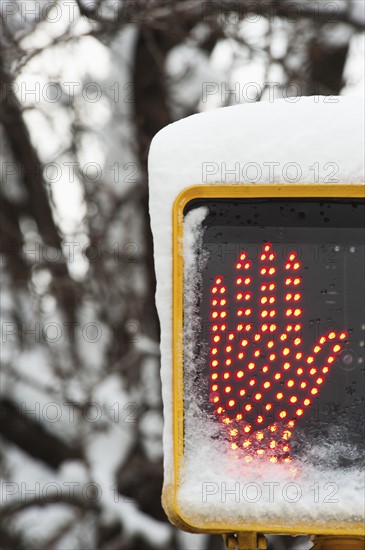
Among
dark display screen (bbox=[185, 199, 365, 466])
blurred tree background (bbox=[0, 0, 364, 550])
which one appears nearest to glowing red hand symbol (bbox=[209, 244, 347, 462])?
dark display screen (bbox=[185, 199, 365, 466])

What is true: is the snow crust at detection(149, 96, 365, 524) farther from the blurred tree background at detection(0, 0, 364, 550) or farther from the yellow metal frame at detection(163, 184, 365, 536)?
the blurred tree background at detection(0, 0, 364, 550)

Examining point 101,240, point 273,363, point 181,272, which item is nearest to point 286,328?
point 273,363

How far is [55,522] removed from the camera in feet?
26.9

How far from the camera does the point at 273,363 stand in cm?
249

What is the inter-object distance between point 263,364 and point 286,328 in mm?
93

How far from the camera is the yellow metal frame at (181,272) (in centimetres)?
246

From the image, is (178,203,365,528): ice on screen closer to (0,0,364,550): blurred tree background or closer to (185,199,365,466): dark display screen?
(185,199,365,466): dark display screen

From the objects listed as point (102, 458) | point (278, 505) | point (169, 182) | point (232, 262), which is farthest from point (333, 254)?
point (102, 458)

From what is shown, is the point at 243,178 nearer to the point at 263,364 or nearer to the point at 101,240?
the point at 263,364

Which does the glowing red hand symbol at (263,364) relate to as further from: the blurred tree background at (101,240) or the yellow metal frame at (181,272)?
the blurred tree background at (101,240)

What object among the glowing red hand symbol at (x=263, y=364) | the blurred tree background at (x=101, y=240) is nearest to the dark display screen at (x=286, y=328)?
the glowing red hand symbol at (x=263, y=364)

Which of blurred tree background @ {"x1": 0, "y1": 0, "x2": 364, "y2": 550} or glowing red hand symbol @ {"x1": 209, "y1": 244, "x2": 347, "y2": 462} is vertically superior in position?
glowing red hand symbol @ {"x1": 209, "y1": 244, "x2": 347, "y2": 462}

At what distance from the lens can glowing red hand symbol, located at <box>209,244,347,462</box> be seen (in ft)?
8.17

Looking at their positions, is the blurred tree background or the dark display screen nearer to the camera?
the dark display screen
